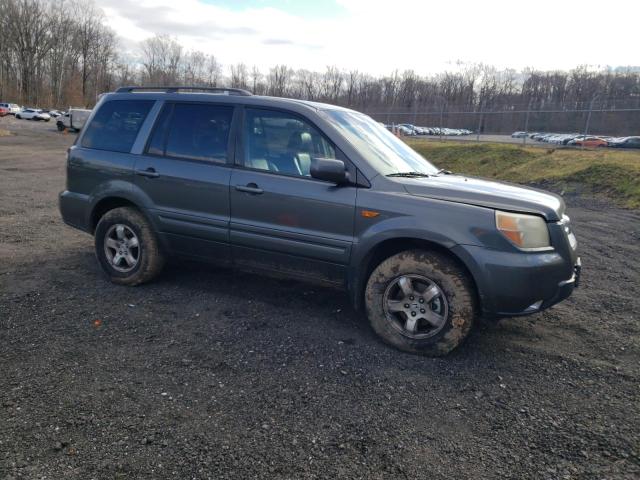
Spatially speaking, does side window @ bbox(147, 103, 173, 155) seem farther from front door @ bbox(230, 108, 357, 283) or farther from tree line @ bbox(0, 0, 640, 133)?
tree line @ bbox(0, 0, 640, 133)

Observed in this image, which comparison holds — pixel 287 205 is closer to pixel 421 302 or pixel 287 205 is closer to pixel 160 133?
pixel 421 302

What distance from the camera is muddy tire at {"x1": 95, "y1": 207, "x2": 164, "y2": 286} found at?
15.2 feet

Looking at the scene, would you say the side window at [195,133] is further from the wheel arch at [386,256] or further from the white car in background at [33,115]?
the white car in background at [33,115]

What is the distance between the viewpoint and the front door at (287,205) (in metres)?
3.77

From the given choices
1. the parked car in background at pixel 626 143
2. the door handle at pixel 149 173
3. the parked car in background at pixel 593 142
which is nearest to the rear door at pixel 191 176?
the door handle at pixel 149 173

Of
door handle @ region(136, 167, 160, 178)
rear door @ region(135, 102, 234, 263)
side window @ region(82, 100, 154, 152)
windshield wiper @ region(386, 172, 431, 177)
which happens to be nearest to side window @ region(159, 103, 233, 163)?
rear door @ region(135, 102, 234, 263)

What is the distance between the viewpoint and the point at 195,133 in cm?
445

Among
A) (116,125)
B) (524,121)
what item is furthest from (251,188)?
(524,121)

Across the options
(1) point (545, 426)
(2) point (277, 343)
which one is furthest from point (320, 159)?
(1) point (545, 426)

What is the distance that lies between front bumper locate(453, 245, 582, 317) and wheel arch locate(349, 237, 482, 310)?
0.22 ft

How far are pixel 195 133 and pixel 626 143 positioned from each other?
108 feet

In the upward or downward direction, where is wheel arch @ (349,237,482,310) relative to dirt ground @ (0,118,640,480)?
upward

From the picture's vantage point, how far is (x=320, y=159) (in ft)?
11.9

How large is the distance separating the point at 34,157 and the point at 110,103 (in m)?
17.2
